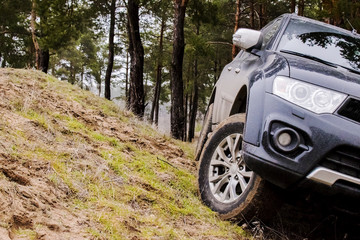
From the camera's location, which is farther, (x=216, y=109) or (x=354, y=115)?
(x=216, y=109)

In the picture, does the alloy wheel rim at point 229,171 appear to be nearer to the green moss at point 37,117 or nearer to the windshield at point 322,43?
the windshield at point 322,43

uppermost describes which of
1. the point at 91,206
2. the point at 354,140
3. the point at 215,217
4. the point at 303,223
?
the point at 354,140

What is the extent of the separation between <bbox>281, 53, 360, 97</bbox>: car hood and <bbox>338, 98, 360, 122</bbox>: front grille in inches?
2.9

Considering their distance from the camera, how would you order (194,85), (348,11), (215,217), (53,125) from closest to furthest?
(215,217) < (53,125) < (348,11) < (194,85)

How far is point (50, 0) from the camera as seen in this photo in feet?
47.7

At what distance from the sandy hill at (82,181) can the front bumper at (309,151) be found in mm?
764

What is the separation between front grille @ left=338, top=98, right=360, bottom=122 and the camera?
2.91 meters

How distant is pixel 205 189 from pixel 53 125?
2117 millimetres

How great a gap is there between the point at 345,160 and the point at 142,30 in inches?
1030

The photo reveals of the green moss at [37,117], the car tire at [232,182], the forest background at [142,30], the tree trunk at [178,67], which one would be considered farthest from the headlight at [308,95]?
the tree trunk at [178,67]

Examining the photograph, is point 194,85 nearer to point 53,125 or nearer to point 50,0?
point 50,0

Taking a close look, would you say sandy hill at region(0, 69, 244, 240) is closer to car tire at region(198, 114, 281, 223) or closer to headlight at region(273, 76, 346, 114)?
car tire at region(198, 114, 281, 223)

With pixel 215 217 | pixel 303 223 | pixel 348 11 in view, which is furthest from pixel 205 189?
pixel 348 11

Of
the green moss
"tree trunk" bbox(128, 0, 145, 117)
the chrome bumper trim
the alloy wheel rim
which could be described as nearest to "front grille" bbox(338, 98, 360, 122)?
the chrome bumper trim
